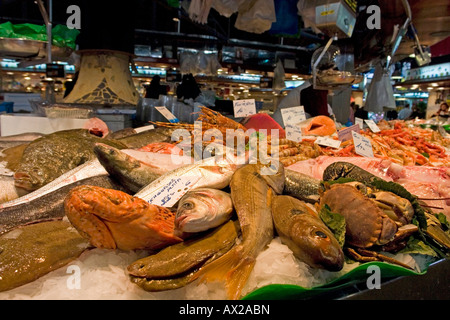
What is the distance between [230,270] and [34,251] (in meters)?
0.74

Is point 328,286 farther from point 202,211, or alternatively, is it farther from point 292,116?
point 292,116

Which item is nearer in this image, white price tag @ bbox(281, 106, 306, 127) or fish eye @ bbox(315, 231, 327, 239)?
fish eye @ bbox(315, 231, 327, 239)

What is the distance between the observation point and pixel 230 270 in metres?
1.15

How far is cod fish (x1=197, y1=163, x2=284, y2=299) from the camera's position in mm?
1146

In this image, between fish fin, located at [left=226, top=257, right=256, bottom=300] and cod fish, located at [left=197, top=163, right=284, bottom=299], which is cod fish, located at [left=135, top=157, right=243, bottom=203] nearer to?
cod fish, located at [left=197, top=163, right=284, bottom=299]

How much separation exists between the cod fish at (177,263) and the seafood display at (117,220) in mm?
75

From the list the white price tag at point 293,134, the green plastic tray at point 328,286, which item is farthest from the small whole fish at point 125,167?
the white price tag at point 293,134

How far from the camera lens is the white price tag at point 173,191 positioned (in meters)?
1.54

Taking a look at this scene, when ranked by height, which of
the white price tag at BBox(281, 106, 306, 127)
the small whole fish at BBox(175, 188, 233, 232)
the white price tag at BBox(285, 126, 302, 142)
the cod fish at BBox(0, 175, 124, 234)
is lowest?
the cod fish at BBox(0, 175, 124, 234)

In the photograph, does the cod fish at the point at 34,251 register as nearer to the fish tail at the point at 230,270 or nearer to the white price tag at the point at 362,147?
Answer: the fish tail at the point at 230,270

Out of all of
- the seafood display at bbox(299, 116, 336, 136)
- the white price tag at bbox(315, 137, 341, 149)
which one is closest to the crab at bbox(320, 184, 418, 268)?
the white price tag at bbox(315, 137, 341, 149)

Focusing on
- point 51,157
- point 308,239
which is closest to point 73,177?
point 51,157

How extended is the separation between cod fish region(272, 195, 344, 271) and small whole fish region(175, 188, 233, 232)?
0.23 metres
